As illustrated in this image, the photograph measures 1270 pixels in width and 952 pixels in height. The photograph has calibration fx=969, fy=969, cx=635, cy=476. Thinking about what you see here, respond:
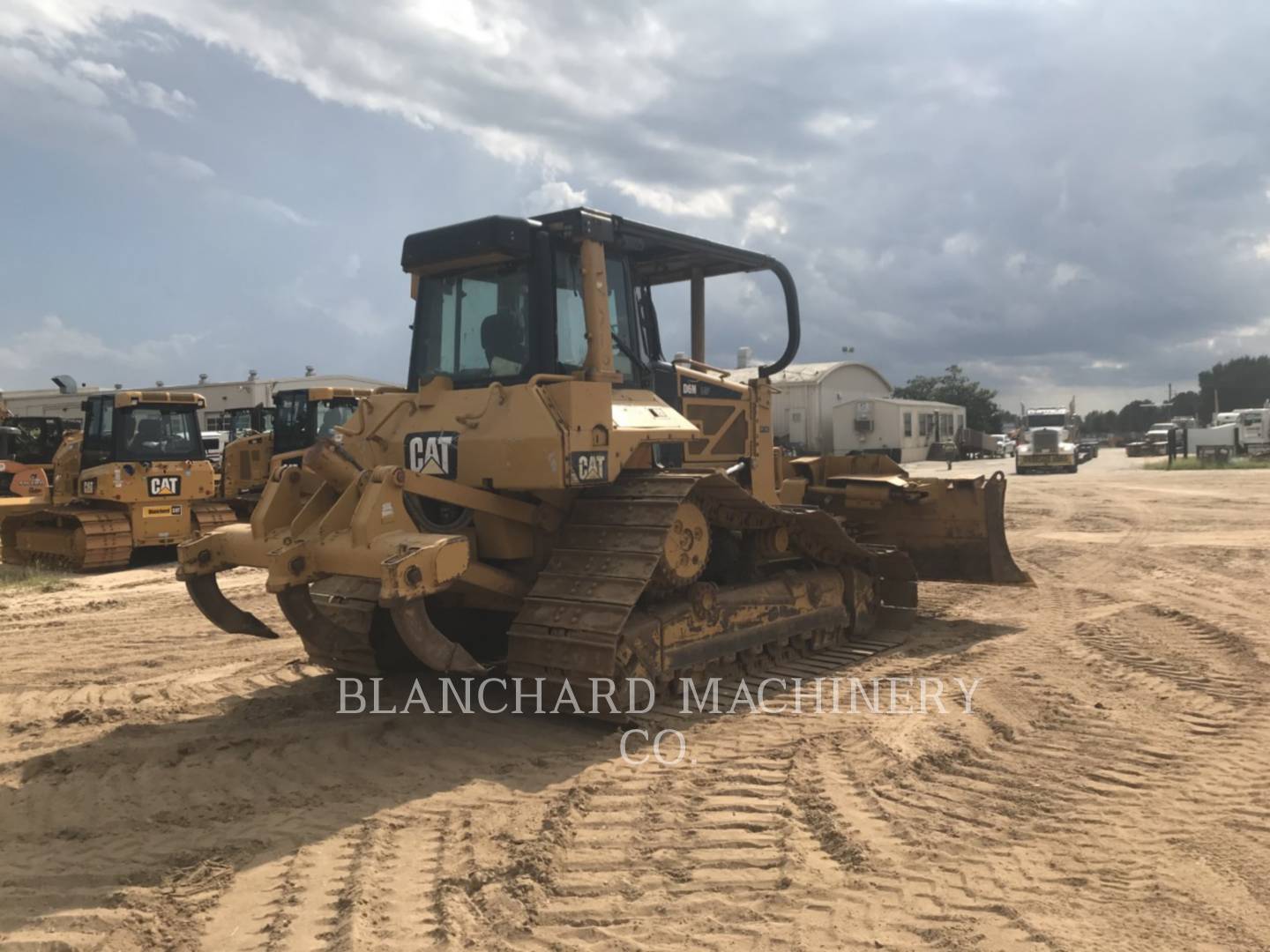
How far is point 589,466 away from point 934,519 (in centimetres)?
457

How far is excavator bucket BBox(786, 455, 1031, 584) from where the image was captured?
8.65 metres

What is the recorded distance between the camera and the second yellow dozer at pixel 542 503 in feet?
16.7

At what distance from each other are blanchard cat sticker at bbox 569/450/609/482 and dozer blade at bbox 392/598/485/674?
1.14m

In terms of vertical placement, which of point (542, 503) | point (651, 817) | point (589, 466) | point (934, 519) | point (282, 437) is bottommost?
point (651, 817)

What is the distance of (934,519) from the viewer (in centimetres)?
891

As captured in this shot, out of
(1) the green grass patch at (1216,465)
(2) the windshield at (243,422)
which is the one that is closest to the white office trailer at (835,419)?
(1) the green grass patch at (1216,465)

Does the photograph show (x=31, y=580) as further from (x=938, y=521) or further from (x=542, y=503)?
(x=938, y=521)

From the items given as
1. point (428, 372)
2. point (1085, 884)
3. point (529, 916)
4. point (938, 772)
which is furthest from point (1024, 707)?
point (428, 372)

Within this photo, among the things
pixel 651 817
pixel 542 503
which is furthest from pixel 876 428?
pixel 651 817

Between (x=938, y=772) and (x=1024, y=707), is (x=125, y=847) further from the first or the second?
(x=1024, y=707)

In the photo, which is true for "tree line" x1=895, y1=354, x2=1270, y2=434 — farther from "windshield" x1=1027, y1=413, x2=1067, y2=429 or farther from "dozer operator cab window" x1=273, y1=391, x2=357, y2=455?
"dozer operator cab window" x1=273, y1=391, x2=357, y2=455

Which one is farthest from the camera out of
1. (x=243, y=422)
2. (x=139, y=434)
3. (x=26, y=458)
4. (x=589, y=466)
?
(x=243, y=422)

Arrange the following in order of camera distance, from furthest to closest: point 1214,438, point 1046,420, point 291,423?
point 1214,438
point 1046,420
point 291,423

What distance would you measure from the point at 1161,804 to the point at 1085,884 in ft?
3.23
